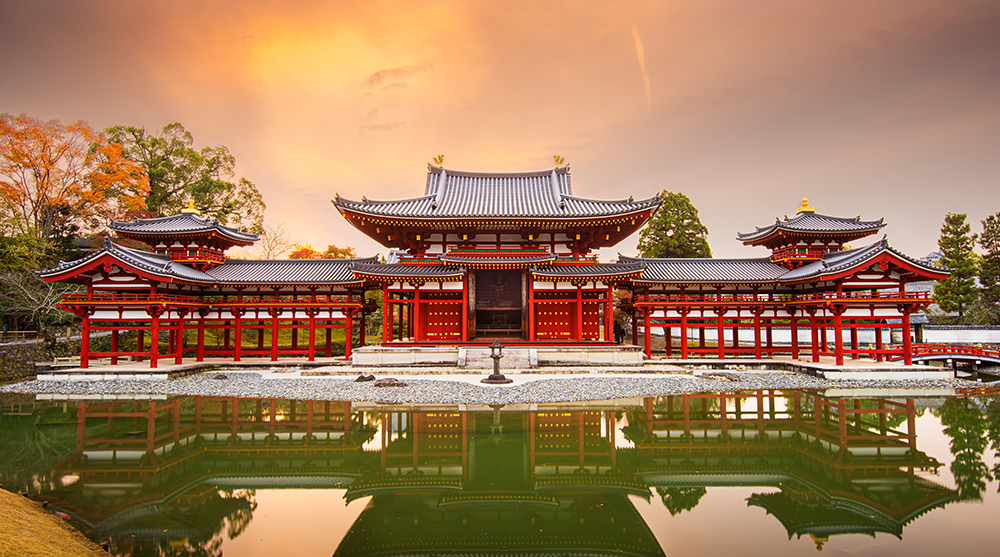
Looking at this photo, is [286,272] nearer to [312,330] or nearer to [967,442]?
[312,330]

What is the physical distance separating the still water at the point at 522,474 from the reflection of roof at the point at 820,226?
10826 millimetres

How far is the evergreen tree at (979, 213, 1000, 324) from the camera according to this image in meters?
30.4

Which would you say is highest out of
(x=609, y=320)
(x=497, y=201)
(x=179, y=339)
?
(x=497, y=201)

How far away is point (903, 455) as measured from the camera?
8859 mm

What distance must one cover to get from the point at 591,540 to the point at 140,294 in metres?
22.4

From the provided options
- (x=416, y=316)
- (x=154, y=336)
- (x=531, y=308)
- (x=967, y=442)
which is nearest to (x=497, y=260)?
(x=531, y=308)

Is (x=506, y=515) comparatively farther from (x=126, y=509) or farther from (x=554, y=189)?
(x=554, y=189)

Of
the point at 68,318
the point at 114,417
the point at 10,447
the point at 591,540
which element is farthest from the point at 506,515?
the point at 68,318

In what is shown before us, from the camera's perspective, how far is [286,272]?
2262cm

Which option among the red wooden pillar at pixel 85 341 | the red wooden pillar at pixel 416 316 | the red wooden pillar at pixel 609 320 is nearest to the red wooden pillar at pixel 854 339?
the red wooden pillar at pixel 609 320

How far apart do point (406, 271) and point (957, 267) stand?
35.7 meters

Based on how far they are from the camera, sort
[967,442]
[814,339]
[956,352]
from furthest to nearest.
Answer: [956,352] < [814,339] < [967,442]

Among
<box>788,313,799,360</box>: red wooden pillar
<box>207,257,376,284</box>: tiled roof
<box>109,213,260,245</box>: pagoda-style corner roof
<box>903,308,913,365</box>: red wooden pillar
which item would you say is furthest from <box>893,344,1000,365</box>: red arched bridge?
<box>109,213,260,245</box>: pagoda-style corner roof

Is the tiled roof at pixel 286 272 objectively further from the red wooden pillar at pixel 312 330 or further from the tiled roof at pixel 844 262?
the tiled roof at pixel 844 262
